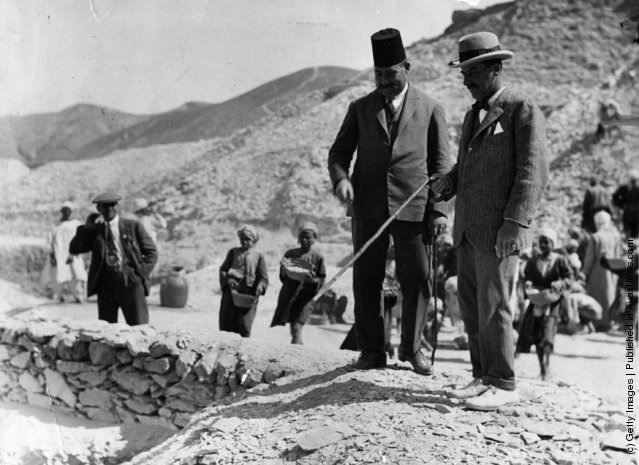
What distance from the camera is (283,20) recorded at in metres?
19.8

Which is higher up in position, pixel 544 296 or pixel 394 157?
pixel 394 157

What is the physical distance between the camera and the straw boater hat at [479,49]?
14.7 ft

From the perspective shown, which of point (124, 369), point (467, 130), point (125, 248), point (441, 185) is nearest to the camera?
point (467, 130)

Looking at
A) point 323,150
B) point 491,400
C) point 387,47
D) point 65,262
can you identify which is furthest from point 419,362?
point 323,150

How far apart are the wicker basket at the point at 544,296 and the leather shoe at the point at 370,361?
321 cm

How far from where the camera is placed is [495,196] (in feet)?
14.9

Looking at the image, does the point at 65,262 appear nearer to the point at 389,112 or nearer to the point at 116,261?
the point at 116,261

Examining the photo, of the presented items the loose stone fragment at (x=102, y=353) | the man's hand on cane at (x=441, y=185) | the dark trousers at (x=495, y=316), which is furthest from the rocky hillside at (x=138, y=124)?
the dark trousers at (x=495, y=316)

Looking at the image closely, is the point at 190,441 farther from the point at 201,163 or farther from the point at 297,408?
the point at 201,163

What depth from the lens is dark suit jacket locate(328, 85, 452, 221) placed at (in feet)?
16.9

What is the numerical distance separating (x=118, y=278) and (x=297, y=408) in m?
3.54

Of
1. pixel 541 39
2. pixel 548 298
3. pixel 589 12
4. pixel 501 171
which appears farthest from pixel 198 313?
pixel 589 12

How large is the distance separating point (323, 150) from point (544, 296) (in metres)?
15.1

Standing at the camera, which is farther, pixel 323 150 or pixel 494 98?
pixel 323 150
